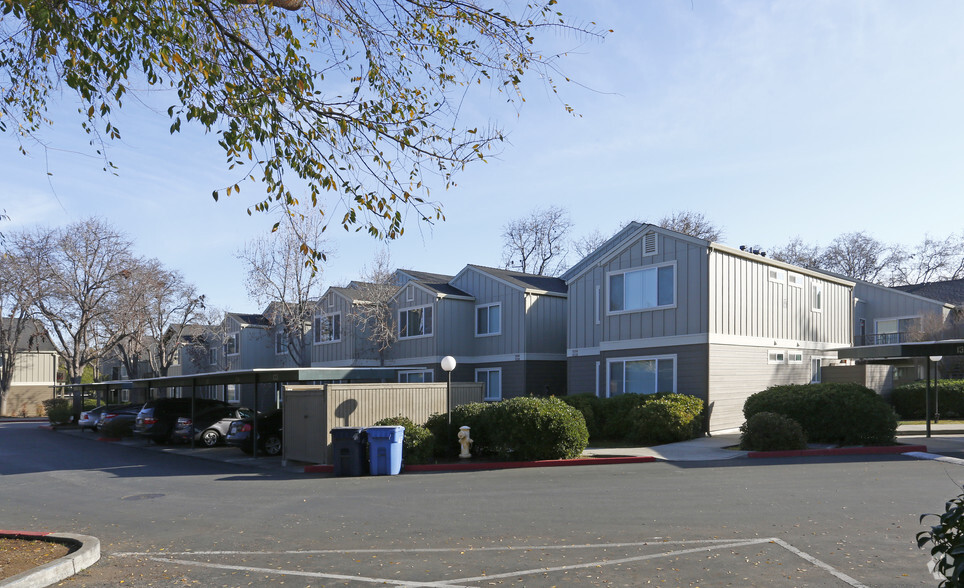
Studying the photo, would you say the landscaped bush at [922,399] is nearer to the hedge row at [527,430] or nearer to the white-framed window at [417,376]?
the hedge row at [527,430]

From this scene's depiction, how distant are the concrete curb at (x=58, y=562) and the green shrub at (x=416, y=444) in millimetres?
8903

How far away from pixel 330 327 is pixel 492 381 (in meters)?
10.1

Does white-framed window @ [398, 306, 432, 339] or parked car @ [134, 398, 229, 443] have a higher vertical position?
white-framed window @ [398, 306, 432, 339]

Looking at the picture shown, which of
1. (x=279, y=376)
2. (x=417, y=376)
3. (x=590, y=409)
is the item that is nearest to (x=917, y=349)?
(x=590, y=409)

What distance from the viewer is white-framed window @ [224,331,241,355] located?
47.0m

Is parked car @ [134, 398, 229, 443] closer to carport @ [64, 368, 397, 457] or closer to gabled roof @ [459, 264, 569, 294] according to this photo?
carport @ [64, 368, 397, 457]

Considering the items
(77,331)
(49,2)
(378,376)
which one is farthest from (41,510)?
(77,331)

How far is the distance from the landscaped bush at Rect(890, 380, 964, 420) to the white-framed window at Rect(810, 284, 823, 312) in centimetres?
515

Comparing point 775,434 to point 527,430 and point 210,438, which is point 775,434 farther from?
→ point 210,438

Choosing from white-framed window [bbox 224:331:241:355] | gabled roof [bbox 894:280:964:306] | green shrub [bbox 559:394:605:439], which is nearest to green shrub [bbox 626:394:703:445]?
green shrub [bbox 559:394:605:439]

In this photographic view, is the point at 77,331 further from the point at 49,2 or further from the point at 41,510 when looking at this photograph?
the point at 49,2

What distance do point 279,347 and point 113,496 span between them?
30.5 metres

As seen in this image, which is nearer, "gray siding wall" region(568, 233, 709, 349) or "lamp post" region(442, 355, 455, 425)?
"lamp post" region(442, 355, 455, 425)

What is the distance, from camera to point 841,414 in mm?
18469
